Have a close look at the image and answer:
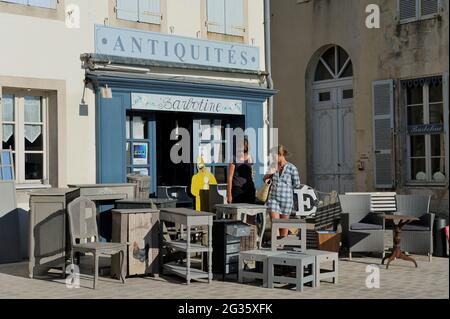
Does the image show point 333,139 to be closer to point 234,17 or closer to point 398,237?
point 234,17

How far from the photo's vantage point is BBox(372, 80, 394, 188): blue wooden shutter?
49.8 ft

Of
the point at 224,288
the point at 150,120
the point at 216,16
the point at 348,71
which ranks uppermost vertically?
the point at 216,16

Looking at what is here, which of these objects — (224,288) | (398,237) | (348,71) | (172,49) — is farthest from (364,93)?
(224,288)

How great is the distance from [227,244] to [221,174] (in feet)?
14.0

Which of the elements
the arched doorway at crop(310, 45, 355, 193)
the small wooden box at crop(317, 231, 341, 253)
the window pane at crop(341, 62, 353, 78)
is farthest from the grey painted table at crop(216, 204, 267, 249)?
the window pane at crop(341, 62, 353, 78)

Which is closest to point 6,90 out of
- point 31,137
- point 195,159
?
point 31,137

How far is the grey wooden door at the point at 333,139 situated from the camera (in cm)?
1655

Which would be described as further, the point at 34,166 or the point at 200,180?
the point at 200,180

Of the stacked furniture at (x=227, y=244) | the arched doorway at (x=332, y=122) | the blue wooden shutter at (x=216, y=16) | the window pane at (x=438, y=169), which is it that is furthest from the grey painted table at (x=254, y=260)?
the arched doorway at (x=332, y=122)

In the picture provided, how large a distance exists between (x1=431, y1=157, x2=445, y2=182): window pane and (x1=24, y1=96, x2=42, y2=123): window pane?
8036 mm

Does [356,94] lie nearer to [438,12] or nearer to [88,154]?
[438,12]

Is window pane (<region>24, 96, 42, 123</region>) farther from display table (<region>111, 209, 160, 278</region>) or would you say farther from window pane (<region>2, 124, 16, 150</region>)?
display table (<region>111, 209, 160, 278</region>)

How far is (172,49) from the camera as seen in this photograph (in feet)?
38.9

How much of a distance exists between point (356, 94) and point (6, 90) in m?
8.40
